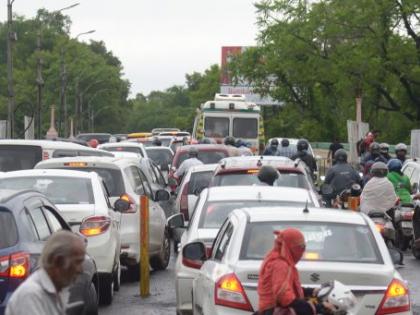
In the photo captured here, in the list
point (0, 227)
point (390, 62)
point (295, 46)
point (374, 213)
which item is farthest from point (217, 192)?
point (295, 46)

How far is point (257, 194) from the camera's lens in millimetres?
13367

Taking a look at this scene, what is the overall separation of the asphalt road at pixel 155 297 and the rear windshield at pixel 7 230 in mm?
4463

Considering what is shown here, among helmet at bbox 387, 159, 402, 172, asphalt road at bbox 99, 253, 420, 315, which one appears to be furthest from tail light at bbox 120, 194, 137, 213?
helmet at bbox 387, 159, 402, 172

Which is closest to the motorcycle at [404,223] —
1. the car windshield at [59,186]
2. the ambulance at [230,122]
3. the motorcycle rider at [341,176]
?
the motorcycle rider at [341,176]

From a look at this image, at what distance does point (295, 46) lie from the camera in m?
58.2

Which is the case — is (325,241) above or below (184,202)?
above

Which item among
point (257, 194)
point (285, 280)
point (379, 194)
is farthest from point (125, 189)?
point (285, 280)

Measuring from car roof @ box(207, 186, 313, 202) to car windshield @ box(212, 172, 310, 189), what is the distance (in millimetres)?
3401

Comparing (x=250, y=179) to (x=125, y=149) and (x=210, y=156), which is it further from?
(x=125, y=149)

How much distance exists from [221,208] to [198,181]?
7546 mm

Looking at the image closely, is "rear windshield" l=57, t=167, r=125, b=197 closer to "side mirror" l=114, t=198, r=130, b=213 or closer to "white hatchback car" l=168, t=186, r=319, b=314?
"side mirror" l=114, t=198, r=130, b=213

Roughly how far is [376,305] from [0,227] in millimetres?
2869

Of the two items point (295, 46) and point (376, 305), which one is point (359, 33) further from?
point (376, 305)

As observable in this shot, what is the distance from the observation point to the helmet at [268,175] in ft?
52.3
